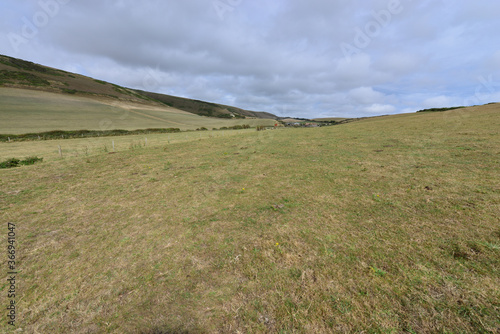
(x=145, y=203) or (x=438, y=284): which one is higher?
(x=438, y=284)

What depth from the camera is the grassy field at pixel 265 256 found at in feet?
10.4

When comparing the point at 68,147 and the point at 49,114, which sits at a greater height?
the point at 49,114

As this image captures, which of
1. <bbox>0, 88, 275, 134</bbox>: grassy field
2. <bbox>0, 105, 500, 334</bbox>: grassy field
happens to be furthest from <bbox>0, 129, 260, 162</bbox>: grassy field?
<bbox>0, 88, 275, 134</bbox>: grassy field

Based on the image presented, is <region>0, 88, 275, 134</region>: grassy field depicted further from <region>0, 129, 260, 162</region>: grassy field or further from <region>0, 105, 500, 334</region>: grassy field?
<region>0, 105, 500, 334</region>: grassy field

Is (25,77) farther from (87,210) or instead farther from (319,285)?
(319,285)

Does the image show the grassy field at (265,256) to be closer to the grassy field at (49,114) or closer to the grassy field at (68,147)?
the grassy field at (68,147)

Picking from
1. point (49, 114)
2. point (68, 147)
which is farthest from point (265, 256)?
point (49, 114)

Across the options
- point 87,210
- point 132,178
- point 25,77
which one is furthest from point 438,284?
point 25,77

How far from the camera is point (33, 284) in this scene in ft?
13.5

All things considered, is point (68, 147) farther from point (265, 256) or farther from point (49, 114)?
point (49, 114)

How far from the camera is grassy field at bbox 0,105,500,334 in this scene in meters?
3.18

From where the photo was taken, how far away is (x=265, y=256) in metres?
4.64

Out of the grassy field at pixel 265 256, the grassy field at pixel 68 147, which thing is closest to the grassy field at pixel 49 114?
the grassy field at pixel 68 147

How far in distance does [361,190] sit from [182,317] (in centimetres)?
827
